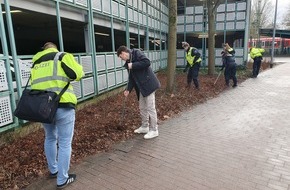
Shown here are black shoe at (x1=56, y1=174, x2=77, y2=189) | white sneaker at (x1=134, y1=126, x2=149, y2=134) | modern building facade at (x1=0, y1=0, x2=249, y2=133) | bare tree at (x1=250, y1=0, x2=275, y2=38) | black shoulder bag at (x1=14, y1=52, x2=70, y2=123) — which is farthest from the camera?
bare tree at (x1=250, y1=0, x2=275, y2=38)

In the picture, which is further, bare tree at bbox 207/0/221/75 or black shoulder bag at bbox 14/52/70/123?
bare tree at bbox 207/0/221/75

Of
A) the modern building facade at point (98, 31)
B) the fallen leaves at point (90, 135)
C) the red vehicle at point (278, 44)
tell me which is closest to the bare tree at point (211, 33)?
the modern building facade at point (98, 31)

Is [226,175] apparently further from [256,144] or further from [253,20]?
[253,20]

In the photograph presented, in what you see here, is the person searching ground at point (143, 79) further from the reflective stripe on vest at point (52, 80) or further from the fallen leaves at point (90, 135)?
the reflective stripe on vest at point (52, 80)

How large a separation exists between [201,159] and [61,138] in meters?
2.14

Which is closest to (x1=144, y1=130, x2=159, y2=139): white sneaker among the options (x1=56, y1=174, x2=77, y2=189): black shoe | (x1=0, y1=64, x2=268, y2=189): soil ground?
(x1=0, y1=64, x2=268, y2=189): soil ground

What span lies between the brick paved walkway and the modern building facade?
7.29ft

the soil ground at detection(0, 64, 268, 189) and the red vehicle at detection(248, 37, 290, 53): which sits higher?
the red vehicle at detection(248, 37, 290, 53)

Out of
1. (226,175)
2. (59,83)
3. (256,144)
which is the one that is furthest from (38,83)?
(256,144)

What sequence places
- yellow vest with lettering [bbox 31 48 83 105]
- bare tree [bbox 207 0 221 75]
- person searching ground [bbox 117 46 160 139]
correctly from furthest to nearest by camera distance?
bare tree [bbox 207 0 221 75], person searching ground [bbox 117 46 160 139], yellow vest with lettering [bbox 31 48 83 105]

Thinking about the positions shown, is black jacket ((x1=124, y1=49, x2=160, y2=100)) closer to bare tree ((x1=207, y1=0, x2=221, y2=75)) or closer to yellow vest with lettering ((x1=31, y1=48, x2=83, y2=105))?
yellow vest with lettering ((x1=31, y1=48, x2=83, y2=105))

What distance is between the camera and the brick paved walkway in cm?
316

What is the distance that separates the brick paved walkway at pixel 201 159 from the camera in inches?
124

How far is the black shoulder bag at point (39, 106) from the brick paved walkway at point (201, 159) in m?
1.03
